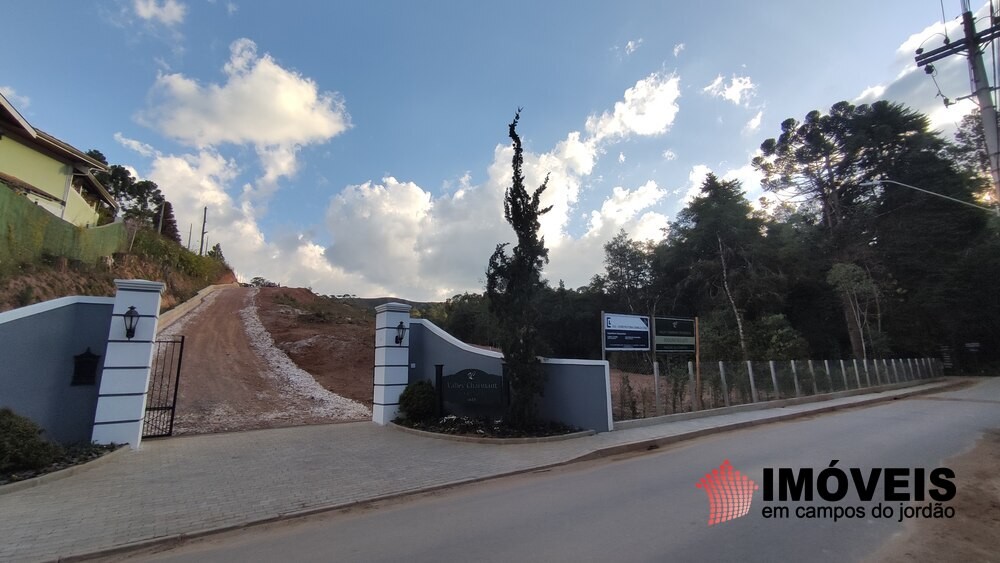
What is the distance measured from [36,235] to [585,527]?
2190cm

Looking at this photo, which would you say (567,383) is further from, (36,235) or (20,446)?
(36,235)

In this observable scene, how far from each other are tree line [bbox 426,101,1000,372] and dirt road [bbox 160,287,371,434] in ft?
48.1

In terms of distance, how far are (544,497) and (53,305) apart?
909cm

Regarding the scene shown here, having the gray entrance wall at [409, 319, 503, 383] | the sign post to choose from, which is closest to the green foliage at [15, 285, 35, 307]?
the gray entrance wall at [409, 319, 503, 383]

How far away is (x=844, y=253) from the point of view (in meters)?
36.4

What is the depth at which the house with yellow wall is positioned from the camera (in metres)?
19.7

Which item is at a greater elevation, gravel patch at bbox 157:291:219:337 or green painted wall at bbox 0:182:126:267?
green painted wall at bbox 0:182:126:267

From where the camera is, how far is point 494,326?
1062 cm

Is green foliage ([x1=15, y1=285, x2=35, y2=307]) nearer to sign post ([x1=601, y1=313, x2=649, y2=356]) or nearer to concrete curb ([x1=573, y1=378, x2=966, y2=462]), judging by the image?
concrete curb ([x1=573, y1=378, x2=966, y2=462])

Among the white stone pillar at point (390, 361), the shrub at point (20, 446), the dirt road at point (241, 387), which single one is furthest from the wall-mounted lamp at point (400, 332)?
the shrub at point (20, 446)

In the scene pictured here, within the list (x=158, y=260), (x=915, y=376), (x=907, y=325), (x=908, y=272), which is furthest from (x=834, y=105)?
(x=158, y=260)

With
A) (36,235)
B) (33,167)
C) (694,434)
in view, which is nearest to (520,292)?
(694,434)

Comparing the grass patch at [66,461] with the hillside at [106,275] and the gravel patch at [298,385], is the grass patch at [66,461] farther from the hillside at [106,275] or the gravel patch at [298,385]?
the hillside at [106,275]

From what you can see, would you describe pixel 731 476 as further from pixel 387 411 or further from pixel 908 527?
pixel 387 411
